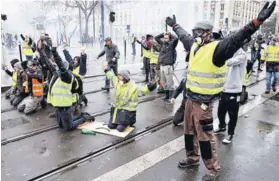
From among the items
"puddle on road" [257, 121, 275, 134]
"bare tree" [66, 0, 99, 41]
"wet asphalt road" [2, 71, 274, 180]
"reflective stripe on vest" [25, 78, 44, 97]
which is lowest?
"puddle on road" [257, 121, 275, 134]

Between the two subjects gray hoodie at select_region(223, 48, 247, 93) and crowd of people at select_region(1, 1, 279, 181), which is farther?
gray hoodie at select_region(223, 48, 247, 93)

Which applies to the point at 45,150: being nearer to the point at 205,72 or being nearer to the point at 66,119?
the point at 66,119

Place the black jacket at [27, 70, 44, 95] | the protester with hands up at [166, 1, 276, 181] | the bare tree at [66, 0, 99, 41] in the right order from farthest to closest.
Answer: the bare tree at [66, 0, 99, 41] → the black jacket at [27, 70, 44, 95] → the protester with hands up at [166, 1, 276, 181]

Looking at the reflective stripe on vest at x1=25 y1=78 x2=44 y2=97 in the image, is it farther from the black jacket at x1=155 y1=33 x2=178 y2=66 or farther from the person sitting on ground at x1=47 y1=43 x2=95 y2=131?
the black jacket at x1=155 y1=33 x2=178 y2=66

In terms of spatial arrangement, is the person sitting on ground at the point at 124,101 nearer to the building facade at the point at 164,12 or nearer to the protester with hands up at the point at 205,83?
the protester with hands up at the point at 205,83

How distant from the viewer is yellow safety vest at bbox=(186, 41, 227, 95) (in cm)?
340

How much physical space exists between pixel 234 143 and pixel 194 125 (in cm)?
167

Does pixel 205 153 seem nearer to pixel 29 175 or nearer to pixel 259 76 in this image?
pixel 29 175

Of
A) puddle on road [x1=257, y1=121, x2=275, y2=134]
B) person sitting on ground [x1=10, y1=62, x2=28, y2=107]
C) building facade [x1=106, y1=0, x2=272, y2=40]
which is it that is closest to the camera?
puddle on road [x1=257, y1=121, x2=275, y2=134]

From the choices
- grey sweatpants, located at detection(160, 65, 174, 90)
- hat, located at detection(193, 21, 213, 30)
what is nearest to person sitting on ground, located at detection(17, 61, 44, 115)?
grey sweatpants, located at detection(160, 65, 174, 90)

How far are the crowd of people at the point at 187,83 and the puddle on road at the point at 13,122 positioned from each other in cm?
43

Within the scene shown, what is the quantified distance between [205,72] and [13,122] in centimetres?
446

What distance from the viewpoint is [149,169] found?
4.15m

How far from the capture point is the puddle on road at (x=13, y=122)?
597cm
